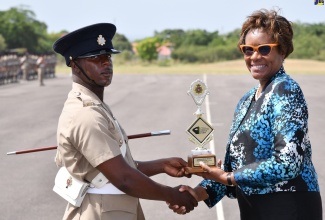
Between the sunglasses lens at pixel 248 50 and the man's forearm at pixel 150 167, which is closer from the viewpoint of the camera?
the sunglasses lens at pixel 248 50

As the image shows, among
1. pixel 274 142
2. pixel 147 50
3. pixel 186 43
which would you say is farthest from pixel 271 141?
pixel 186 43

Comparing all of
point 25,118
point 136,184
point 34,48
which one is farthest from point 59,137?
point 34,48

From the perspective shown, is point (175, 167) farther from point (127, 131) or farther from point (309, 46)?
point (309, 46)

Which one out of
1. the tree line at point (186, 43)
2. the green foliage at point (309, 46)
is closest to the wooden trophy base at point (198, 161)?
the tree line at point (186, 43)

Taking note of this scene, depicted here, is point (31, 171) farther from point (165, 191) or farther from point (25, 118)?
point (25, 118)

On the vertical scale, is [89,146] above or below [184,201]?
above

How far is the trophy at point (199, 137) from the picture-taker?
389 cm

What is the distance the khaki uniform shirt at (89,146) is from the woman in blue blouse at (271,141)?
62 cm

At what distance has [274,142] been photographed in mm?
3320

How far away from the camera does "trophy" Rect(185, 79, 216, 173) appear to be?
3.89 meters

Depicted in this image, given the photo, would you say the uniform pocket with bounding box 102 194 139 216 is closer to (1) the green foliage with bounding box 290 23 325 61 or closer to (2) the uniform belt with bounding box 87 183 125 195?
(2) the uniform belt with bounding box 87 183 125 195

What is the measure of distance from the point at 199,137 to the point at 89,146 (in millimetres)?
1162

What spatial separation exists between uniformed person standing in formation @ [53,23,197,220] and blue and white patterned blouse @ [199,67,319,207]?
511mm

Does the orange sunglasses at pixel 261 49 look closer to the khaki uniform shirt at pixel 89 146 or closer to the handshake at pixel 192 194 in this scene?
the handshake at pixel 192 194
